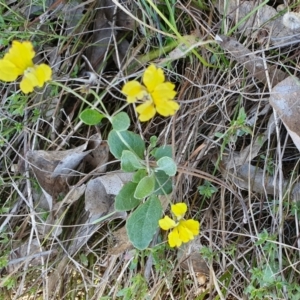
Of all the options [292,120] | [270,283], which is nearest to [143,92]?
[292,120]

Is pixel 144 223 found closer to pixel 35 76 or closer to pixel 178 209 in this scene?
pixel 178 209

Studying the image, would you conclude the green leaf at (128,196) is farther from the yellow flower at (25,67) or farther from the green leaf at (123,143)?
the yellow flower at (25,67)

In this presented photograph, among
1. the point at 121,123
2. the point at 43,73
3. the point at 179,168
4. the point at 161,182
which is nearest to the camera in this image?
Answer: the point at 43,73

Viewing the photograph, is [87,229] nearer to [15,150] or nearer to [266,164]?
[15,150]

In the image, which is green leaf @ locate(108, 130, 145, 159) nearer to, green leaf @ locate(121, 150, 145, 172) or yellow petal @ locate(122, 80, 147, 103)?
green leaf @ locate(121, 150, 145, 172)

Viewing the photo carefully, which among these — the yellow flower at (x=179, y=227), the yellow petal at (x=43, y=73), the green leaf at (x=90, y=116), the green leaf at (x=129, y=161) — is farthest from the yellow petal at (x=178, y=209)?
the yellow petal at (x=43, y=73)

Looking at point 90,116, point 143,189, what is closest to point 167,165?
point 143,189

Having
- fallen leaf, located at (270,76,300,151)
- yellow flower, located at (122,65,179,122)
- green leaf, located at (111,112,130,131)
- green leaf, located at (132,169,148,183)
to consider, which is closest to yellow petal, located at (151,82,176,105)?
yellow flower, located at (122,65,179,122)
